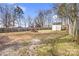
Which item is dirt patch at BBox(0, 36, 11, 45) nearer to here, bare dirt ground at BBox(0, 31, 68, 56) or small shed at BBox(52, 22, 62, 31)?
bare dirt ground at BBox(0, 31, 68, 56)

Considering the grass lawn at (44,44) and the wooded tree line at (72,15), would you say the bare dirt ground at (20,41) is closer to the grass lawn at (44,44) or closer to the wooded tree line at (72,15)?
the grass lawn at (44,44)

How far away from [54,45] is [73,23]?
9.0 inches

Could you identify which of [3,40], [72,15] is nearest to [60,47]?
[72,15]

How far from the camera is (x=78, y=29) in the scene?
138cm

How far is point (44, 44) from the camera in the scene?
1.39 metres

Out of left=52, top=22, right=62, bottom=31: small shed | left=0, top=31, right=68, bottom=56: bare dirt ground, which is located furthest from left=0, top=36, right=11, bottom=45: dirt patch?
left=52, top=22, right=62, bottom=31: small shed

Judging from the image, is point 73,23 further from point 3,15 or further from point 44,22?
point 3,15

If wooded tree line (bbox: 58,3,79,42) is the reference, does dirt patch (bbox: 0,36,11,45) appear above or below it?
below

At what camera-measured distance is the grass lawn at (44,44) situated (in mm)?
1383

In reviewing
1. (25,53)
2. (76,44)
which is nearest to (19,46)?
(25,53)

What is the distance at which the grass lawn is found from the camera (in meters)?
1.38

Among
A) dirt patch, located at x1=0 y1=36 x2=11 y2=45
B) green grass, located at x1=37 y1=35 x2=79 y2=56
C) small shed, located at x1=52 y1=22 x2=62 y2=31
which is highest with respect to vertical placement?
small shed, located at x1=52 y1=22 x2=62 y2=31

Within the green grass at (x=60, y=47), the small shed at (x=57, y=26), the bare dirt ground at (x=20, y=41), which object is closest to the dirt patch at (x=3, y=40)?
the bare dirt ground at (x=20, y=41)

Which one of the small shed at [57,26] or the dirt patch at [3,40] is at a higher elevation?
the small shed at [57,26]
